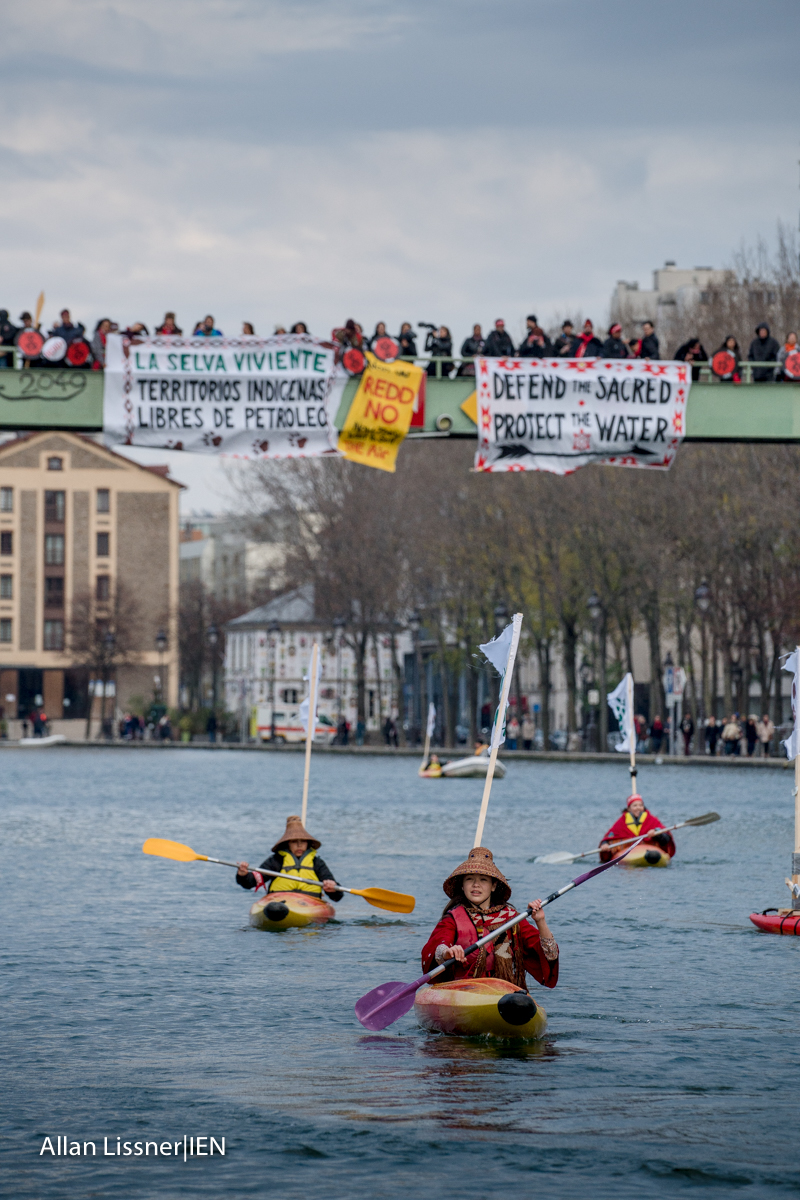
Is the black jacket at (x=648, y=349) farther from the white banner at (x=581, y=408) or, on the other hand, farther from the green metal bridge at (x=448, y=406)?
the green metal bridge at (x=448, y=406)

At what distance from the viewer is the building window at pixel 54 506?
128750mm

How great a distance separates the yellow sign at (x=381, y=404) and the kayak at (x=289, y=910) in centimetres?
1059

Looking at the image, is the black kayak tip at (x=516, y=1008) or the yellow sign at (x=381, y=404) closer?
the black kayak tip at (x=516, y=1008)

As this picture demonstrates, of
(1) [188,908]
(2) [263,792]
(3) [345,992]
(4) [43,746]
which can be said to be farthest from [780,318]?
(4) [43,746]

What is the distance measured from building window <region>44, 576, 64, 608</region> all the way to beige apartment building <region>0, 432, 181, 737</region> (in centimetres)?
7

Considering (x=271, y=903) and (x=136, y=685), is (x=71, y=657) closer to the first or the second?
(x=136, y=685)

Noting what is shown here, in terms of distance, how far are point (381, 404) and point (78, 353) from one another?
16.4 feet

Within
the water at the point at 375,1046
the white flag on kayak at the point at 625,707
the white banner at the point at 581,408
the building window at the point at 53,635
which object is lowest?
the water at the point at 375,1046

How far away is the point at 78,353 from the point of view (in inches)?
1225

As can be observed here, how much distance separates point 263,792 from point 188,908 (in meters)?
29.0

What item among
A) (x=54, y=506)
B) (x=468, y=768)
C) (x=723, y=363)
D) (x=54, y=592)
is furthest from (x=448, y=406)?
(x=54, y=506)

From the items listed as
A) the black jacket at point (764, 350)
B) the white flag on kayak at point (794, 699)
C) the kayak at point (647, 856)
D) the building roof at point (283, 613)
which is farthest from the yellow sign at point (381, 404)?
the building roof at point (283, 613)

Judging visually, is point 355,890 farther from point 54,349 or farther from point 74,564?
point 74,564

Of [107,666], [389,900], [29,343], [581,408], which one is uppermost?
[29,343]
